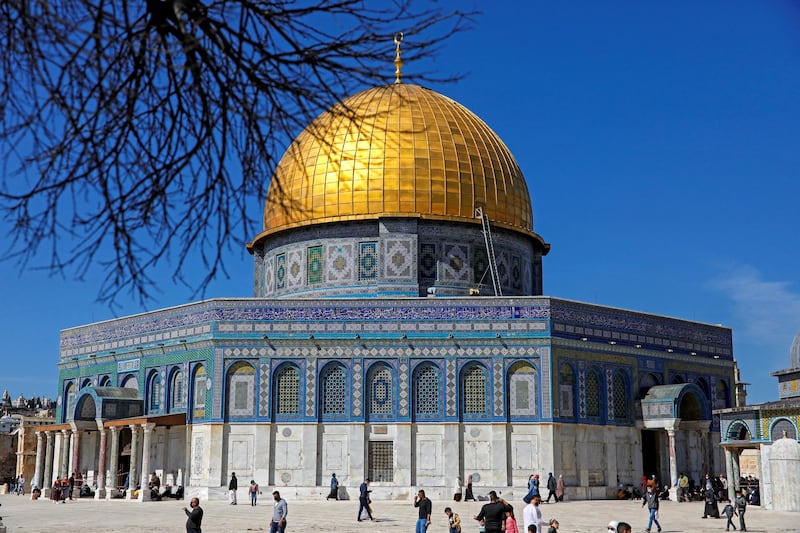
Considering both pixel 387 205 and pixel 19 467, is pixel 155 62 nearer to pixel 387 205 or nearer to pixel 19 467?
pixel 387 205

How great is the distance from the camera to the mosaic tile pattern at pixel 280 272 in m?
33.8

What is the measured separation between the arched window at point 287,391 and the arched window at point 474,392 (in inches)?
188

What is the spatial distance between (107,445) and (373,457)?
10040mm

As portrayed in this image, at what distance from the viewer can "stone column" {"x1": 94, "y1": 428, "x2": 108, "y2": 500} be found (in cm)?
3009

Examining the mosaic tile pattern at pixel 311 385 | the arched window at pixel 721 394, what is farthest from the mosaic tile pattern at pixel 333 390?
the arched window at pixel 721 394

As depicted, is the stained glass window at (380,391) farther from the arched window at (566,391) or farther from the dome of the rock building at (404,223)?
the arched window at (566,391)

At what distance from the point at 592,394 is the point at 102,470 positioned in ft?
49.4

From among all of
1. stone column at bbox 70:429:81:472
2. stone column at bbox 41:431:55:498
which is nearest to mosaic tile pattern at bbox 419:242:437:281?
stone column at bbox 70:429:81:472

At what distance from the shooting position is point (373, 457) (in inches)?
1116

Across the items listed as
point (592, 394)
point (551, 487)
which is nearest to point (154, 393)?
point (551, 487)

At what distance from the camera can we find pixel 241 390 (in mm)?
28812

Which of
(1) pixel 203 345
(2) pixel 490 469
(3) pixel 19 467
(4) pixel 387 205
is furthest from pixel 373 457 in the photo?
(3) pixel 19 467

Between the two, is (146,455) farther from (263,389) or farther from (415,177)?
(415,177)

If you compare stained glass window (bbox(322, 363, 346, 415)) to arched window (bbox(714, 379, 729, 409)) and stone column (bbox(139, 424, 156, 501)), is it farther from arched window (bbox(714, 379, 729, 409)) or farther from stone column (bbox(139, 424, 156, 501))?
arched window (bbox(714, 379, 729, 409))
